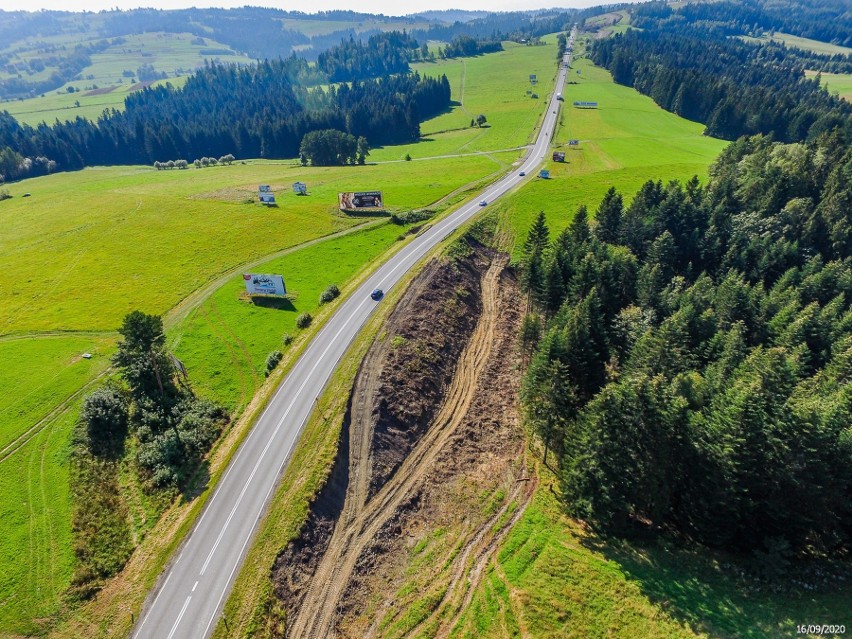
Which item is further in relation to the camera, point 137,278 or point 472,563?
point 137,278

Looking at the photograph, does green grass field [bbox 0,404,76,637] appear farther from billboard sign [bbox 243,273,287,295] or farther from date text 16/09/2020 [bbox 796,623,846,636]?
date text 16/09/2020 [bbox 796,623,846,636]

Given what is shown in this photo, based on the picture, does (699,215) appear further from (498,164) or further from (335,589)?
(335,589)

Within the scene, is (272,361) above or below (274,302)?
below

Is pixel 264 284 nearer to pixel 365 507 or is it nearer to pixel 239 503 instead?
pixel 239 503

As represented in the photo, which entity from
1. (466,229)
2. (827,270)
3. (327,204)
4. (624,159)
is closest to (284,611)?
(466,229)

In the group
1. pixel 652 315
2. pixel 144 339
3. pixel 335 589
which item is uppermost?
pixel 144 339

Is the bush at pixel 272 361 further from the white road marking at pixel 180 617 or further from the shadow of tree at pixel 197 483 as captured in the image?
the white road marking at pixel 180 617

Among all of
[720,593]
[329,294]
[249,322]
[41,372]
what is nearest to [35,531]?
[41,372]

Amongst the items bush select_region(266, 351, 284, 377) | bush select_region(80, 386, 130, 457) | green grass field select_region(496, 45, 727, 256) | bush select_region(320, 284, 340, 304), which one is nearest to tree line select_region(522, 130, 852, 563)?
green grass field select_region(496, 45, 727, 256)
